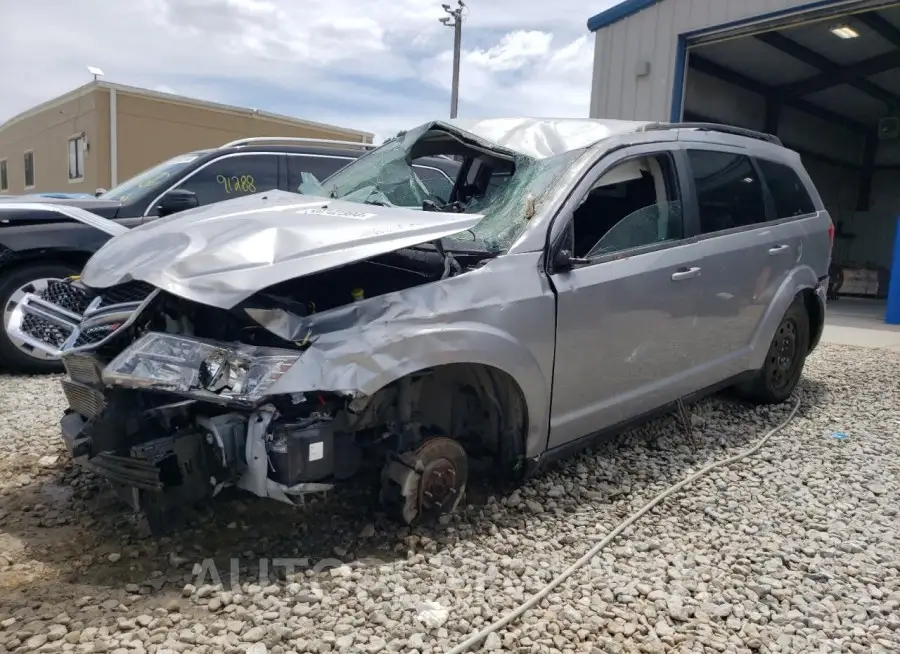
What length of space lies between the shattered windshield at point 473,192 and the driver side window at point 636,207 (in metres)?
0.36

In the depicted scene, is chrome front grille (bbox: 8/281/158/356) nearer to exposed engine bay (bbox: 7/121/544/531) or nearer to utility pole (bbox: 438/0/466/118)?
exposed engine bay (bbox: 7/121/544/531)

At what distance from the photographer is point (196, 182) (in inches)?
255

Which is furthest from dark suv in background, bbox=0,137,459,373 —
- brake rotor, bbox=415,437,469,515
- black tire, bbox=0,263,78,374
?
brake rotor, bbox=415,437,469,515

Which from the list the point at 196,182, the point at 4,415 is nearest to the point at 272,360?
the point at 4,415

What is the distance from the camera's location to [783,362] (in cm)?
519

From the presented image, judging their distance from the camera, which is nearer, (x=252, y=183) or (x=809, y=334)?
(x=809, y=334)

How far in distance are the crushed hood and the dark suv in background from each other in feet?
3.79

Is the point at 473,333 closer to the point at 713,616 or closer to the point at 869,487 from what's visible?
the point at 713,616

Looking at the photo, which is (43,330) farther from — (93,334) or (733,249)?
(733,249)

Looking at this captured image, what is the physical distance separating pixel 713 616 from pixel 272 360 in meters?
1.88

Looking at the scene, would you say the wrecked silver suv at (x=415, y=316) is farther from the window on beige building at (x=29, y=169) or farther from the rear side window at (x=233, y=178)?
the window on beige building at (x=29, y=169)

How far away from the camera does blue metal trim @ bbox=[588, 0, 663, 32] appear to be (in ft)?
36.8

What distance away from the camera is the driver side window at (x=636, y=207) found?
379cm

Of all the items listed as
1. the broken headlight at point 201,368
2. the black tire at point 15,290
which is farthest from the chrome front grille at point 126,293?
the black tire at point 15,290
